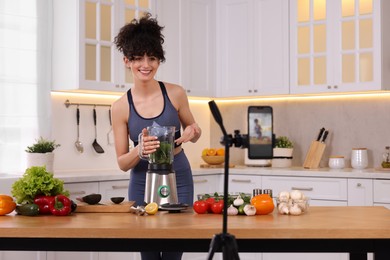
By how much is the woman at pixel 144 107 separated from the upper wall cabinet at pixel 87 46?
5.35ft

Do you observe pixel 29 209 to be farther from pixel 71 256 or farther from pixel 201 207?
pixel 71 256

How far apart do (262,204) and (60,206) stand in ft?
2.77

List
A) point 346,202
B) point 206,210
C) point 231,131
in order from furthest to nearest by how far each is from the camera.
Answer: point 231,131, point 346,202, point 206,210

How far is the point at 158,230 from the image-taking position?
2.51m

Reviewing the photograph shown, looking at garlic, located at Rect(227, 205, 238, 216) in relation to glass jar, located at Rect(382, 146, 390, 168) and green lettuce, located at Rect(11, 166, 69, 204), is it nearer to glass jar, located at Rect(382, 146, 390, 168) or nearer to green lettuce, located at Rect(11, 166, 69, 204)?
green lettuce, located at Rect(11, 166, 69, 204)

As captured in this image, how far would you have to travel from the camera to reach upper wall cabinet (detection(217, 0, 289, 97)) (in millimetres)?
5914

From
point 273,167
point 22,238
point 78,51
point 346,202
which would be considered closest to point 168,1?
point 78,51

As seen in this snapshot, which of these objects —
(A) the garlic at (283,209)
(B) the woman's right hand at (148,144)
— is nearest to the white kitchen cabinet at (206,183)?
(B) the woman's right hand at (148,144)

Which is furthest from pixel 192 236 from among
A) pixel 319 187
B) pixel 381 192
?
pixel 319 187

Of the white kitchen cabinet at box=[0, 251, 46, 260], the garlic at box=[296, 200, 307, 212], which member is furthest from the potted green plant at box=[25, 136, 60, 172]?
the garlic at box=[296, 200, 307, 212]

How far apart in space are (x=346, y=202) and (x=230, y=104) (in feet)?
5.80

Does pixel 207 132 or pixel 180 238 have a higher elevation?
pixel 207 132

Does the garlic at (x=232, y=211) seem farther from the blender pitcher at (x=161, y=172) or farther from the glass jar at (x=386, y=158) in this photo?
the glass jar at (x=386, y=158)

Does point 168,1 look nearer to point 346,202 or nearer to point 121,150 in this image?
point 346,202
